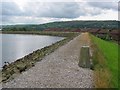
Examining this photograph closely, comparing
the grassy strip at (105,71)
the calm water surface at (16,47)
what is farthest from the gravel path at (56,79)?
the calm water surface at (16,47)

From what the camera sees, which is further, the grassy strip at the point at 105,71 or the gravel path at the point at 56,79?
the gravel path at the point at 56,79

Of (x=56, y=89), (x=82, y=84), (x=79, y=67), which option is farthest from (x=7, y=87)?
(x=79, y=67)

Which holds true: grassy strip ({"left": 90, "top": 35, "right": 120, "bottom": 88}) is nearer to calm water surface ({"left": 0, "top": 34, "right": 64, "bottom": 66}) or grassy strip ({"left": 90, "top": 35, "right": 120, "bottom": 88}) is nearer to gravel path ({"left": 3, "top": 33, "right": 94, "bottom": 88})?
gravel path ({"left": 3, "top": 33, "right": 94, "bottom": 88})

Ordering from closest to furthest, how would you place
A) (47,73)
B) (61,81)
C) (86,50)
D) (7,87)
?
(7,87)
(61,81)
(47,73)
(86,50)

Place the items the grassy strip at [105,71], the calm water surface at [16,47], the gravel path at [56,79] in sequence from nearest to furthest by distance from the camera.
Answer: the grassy strip at [105,71]
the gravel path at [56,79]
the calm water surface at [16,47]

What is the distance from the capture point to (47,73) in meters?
11.1

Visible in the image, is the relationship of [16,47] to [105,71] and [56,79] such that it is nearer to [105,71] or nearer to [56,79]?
[105,71]

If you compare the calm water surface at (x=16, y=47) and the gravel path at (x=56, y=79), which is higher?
the gravel path at (x=56, y=79)

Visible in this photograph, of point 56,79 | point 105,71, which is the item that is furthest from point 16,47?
point 56,79

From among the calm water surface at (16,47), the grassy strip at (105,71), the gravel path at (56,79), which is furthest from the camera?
the calm water surface at (16,47)

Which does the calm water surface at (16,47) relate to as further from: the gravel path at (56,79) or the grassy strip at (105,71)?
the gravel path at (56,79)

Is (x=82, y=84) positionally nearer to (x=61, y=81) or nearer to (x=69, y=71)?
(x=61, y=81)

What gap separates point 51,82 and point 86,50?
3.31 meters

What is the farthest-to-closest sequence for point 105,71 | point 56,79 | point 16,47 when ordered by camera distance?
point 16,47 → point 105,71 → point 56,79
